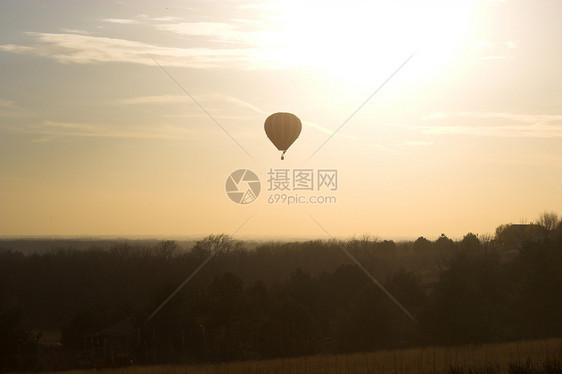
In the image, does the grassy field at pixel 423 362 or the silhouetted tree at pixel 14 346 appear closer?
the grassy field at pixel 423 362

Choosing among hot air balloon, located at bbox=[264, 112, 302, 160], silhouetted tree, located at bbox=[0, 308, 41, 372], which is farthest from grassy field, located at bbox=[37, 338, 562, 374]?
hot air balloon, located at bbox=[264, 112, 302, 160]

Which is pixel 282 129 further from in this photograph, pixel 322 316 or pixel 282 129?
pixel 322 316

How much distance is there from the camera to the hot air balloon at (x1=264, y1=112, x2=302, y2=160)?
104ft

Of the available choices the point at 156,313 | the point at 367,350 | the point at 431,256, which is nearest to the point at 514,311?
the point at 367,350

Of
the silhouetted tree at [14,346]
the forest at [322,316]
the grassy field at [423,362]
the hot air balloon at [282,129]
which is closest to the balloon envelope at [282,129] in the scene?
the hot air balloon at [282,129]

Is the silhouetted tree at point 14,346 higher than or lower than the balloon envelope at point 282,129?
lower

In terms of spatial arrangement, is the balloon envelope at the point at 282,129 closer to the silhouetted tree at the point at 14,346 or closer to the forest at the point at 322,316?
the forest at the point at 322,316

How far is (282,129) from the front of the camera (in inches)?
1246

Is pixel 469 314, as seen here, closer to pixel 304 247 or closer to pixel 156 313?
pixel 156 313

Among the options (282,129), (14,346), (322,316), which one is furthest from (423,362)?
(14,346)

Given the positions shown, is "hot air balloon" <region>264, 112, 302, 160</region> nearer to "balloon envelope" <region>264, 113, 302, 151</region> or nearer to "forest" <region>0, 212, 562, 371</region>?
"balloon envelope" <region>264, 113, 302, 151</region>

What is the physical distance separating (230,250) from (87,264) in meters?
16.7

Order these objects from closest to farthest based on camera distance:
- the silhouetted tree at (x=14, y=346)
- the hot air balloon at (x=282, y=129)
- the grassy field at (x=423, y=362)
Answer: the grassy field at (x=423, y=362) → the silhouetted tree at (x=14, y=346) → the hot air balloon at (x=282, y=129)

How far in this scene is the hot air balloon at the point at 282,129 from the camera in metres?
31.7
